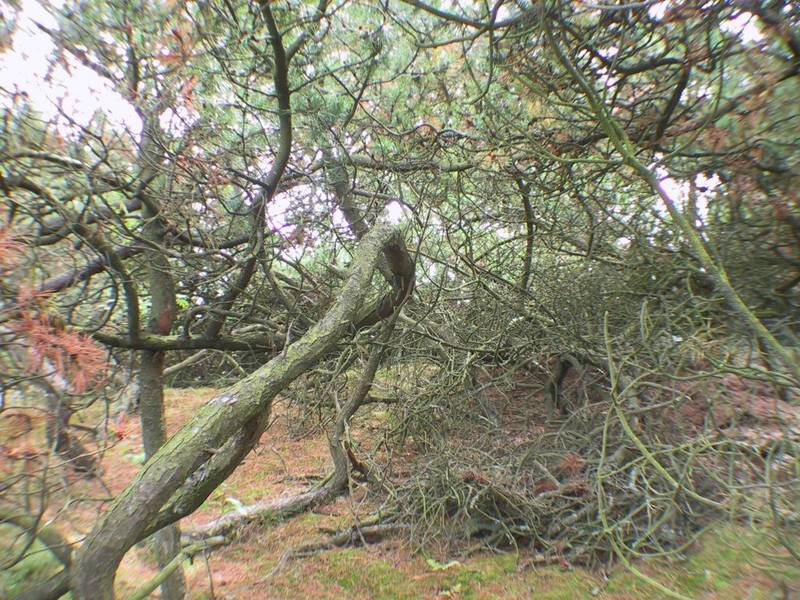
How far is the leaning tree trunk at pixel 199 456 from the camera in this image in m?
1.76

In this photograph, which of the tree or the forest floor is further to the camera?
the forest floor

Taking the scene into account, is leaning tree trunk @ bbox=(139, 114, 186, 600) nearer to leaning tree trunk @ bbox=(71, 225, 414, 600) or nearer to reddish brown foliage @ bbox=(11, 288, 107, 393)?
reddish brown foliage @ bbox=(11, 288, 107, 393)

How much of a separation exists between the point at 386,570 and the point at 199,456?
109 inches

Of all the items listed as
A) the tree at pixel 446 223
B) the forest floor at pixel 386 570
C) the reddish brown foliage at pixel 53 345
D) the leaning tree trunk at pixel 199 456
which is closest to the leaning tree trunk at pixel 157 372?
the tree at pixel 446 223

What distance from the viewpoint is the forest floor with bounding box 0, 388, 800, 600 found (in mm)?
3033

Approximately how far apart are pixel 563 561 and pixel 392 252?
2752 mm

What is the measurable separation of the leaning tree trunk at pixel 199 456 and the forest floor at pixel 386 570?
1.97 feet

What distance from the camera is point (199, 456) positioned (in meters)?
2.02

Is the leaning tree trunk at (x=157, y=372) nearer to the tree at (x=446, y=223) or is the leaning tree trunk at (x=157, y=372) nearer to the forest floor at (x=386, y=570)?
the tree at (x=446, y=223)

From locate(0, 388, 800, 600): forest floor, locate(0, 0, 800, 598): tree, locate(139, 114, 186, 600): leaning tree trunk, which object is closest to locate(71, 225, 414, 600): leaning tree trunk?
locate(0, 0, 800, 598): tree

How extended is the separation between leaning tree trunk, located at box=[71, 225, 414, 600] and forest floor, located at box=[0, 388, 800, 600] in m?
0.60

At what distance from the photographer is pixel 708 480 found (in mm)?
3840

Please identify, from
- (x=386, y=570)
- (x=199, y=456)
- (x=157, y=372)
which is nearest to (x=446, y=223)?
(x=157, y=372)

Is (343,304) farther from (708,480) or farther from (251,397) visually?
(708,480)
